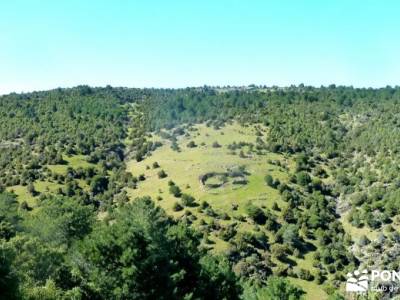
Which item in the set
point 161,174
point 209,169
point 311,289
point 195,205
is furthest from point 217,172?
point 311,289

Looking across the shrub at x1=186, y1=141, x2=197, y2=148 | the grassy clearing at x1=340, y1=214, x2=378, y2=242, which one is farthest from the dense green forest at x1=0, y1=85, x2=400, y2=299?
the shrub at x1=186, y1=141, x2=197, y2=148

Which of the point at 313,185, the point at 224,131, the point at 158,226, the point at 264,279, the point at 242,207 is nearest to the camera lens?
the point at 158,226

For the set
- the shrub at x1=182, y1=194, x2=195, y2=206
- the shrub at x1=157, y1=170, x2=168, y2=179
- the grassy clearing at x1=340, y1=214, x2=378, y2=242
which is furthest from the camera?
the shrub at x1=157, y1=170, x2=168, y2=179

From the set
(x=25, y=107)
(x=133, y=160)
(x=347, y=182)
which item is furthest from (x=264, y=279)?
(x=25, y=107)

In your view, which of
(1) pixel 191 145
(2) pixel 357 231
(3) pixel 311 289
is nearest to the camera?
(3) pixel 311 289

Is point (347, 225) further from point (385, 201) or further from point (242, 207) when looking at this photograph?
point (242, 207)

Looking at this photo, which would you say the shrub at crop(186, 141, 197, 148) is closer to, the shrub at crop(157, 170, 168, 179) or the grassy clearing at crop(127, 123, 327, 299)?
the grassy clearing at crop(127, 123, 327, 299)

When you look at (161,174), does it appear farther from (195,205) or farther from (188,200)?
(195,205)

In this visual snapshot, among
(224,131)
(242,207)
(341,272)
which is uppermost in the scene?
(224,131)
